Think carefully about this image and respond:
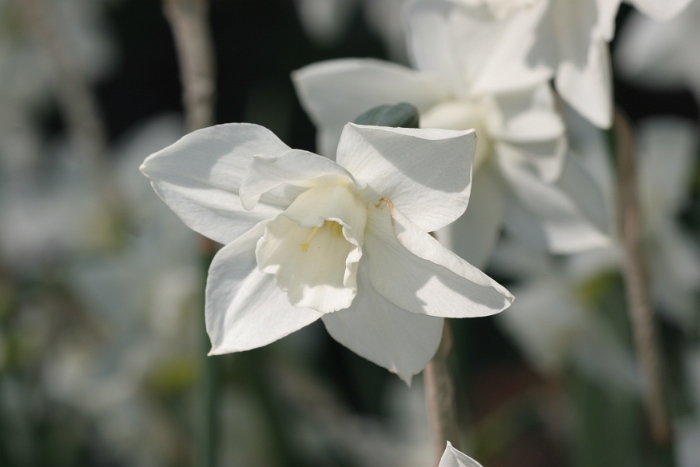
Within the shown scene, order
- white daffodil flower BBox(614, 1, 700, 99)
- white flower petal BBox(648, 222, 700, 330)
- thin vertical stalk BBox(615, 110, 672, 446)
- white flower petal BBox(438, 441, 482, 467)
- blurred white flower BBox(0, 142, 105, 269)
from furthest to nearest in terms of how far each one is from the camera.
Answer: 1. blurred white flower BBox(0, 142, 105, 269)
2. white daffodil flower BBox(614, 1, 700, 99)
3. white flower petal BBox(648, 222, 700, 330)
4. thin vertical stalk BBox(615, 110, 672, 446)
5. white flower petal BBox(438, 441, 482, 467)

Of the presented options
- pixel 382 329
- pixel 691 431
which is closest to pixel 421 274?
pixel 382 329

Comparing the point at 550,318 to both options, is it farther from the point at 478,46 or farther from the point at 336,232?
the point at 336,232

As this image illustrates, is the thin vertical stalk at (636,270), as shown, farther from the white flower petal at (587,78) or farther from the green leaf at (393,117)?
the green leaf at (393,117)

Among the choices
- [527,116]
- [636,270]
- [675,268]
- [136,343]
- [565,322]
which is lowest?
[136,343]

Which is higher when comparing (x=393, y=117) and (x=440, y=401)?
(x=393, y=117)

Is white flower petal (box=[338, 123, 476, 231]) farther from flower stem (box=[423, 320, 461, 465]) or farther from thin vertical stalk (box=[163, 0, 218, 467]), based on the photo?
thin vertical stalk (box=[163, 0, 218, 467])

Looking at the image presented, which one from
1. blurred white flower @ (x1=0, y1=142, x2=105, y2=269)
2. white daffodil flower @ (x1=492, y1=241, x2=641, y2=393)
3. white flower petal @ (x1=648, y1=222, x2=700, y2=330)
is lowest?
blurred white flower @ (x1=0, y1=142, x2=105, y2=269)

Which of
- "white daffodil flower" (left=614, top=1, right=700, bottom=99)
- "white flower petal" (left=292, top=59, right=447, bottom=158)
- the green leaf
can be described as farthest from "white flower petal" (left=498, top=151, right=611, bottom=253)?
"white daffodil flower" (left=614, top=1, right=700, bottom=99)

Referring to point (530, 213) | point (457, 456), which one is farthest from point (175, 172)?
point (530, 213)
